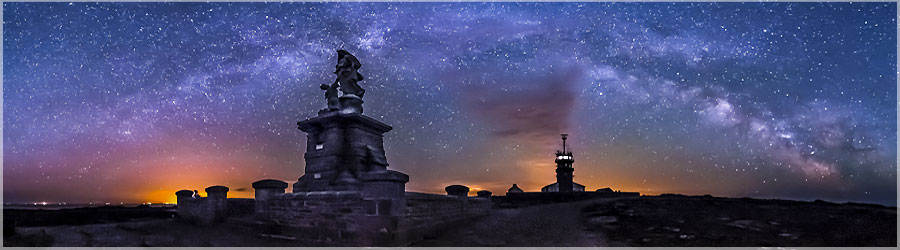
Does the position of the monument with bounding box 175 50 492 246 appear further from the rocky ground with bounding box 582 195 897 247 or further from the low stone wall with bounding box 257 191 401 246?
the rocky ground with bounding box 582 195 897 247

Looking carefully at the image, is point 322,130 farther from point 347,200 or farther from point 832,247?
point 832,247

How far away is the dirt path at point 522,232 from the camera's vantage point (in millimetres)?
9672

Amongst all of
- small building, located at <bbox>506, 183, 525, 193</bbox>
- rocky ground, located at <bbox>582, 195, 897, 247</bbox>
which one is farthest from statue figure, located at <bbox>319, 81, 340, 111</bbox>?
small building, located at <bbox>506, 183, 525, 193</bbox>

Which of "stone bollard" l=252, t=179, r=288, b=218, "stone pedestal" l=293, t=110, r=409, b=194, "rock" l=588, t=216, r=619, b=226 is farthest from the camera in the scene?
"rock" l=588, t=216, r=619, b=226

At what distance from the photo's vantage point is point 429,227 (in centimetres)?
1045

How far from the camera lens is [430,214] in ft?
35.0

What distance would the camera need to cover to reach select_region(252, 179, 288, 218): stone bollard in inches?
440

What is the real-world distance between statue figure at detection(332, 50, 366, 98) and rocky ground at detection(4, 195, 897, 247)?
4429 millimetres

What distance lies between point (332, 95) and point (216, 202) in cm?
429

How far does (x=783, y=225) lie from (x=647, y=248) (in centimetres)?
464

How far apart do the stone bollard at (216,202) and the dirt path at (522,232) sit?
247 inches

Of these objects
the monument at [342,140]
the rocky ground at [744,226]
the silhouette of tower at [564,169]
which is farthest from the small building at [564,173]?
the monument at [342,140]

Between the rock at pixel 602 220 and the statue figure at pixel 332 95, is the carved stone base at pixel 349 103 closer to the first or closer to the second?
the statue figure at pixel 332 95

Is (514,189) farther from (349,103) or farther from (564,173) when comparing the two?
(349,103)
